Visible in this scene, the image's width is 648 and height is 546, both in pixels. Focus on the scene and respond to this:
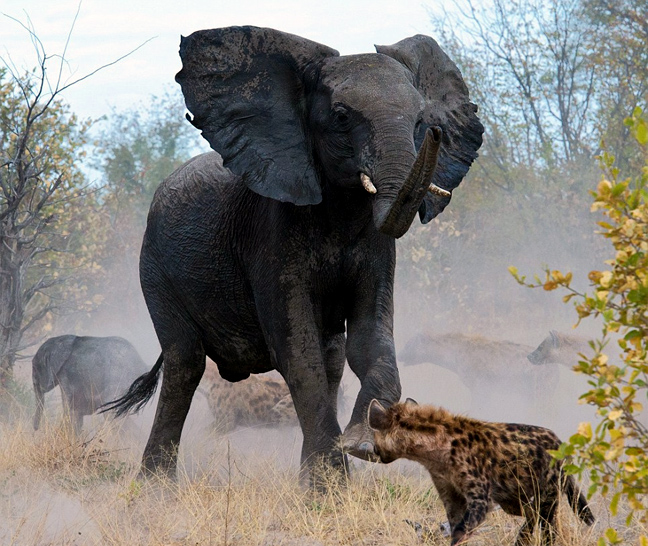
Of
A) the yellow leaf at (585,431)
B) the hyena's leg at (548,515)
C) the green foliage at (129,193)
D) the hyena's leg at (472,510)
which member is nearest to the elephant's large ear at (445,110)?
the hyena's leg at (548,515)

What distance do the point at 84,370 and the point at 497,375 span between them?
5671 mm

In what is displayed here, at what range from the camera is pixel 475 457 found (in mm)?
4395

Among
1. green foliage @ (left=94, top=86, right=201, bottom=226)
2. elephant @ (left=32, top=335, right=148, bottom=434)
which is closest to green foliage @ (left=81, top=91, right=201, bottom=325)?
green foliage @ (left=94, top=86, right=201, bottom=226)

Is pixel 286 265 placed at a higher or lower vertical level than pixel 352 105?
lower

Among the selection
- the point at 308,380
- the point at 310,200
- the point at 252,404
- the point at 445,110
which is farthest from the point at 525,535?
the point at 252,404

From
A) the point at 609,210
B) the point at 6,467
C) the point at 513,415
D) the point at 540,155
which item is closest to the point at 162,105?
the point at 540,155

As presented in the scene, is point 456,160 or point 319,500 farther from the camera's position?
point 456,160

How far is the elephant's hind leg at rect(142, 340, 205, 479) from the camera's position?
24.8 ft

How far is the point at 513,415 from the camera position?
498 inches

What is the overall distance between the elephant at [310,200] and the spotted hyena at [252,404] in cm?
297

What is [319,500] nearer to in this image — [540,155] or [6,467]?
[6,467]

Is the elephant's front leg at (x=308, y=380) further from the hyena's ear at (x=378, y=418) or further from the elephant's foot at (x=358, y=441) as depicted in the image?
the hyena's ear at (x=378, y=418)

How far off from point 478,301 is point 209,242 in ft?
55.9

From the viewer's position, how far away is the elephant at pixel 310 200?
582 cm
